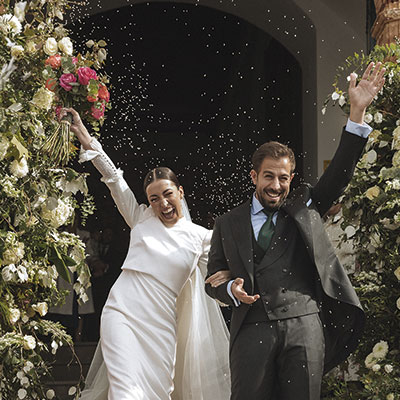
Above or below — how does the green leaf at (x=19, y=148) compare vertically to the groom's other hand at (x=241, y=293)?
above

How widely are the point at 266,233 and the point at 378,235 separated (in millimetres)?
1014

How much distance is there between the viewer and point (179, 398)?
591 cm

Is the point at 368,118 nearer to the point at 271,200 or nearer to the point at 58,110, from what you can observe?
the point at 271,200

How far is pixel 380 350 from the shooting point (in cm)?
500

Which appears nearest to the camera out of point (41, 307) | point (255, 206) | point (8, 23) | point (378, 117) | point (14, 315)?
point (255, 206)

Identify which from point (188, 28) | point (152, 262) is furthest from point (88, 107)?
point (188, 28)

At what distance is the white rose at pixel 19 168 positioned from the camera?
16.0 ft

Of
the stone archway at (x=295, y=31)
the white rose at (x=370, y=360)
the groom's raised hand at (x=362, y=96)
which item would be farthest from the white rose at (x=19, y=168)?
the stone archway at (x=295, y=31)

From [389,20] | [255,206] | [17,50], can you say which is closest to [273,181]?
[255,206]

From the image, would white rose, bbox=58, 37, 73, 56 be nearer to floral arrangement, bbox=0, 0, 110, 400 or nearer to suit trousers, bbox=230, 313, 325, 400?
floral arrangement, bbox=0, 0, 110, 400

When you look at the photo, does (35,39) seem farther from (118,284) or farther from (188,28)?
(188,28)

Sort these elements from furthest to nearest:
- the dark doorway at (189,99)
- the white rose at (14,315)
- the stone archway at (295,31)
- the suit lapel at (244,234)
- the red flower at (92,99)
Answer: the dark doorway at (189,99) → the stone archway at (295,31) → the red flower at (92,99) → the white rose at (14,315) → the suit lapel at (244,234)

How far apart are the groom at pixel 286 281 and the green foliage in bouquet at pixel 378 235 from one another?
0.63m

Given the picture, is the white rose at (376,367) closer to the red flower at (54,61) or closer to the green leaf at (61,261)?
the green leaf at (61,261)
